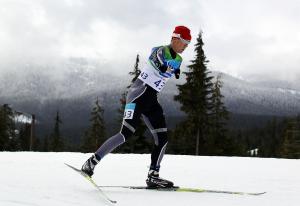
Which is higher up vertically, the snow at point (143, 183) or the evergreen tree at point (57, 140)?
the snow at point (143, 183)

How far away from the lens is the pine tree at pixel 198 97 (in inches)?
1549

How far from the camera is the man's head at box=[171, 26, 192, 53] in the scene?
5.74 meters

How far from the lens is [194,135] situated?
132 ft

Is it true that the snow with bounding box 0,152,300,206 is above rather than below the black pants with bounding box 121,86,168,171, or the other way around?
below

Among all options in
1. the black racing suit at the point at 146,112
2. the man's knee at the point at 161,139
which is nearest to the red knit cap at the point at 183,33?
the black racing suit at the point at 146,112

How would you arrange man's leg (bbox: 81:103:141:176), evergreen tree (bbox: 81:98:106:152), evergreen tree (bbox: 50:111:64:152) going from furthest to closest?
1. evergreen tree (bbox: 50:111:64:152)
2. evergreen tree (bbox: 81:98:106:152)
3. man's leg (bbox: 81:103:141:176)

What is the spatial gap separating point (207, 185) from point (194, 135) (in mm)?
33645

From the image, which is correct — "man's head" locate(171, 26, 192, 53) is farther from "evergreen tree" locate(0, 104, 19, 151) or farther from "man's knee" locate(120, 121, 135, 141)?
"evergreen tree" locate(0, 104, 19, 151)

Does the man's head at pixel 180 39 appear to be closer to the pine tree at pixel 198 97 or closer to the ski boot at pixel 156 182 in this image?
the ski boot at pixel 156 182

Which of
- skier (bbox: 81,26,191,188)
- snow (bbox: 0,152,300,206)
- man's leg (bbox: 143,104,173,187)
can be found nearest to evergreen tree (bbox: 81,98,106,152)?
snow (bbox: 0,152,300,206)

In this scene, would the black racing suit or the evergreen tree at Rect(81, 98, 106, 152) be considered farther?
the evergreen tree at Rect(81, 98, 106, 152)

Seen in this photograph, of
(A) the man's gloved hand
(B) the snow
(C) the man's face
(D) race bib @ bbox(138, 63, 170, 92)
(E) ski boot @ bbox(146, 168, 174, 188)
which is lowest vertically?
(B) the snow

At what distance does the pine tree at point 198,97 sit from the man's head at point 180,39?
3309cm

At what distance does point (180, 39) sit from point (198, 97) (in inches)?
1339
